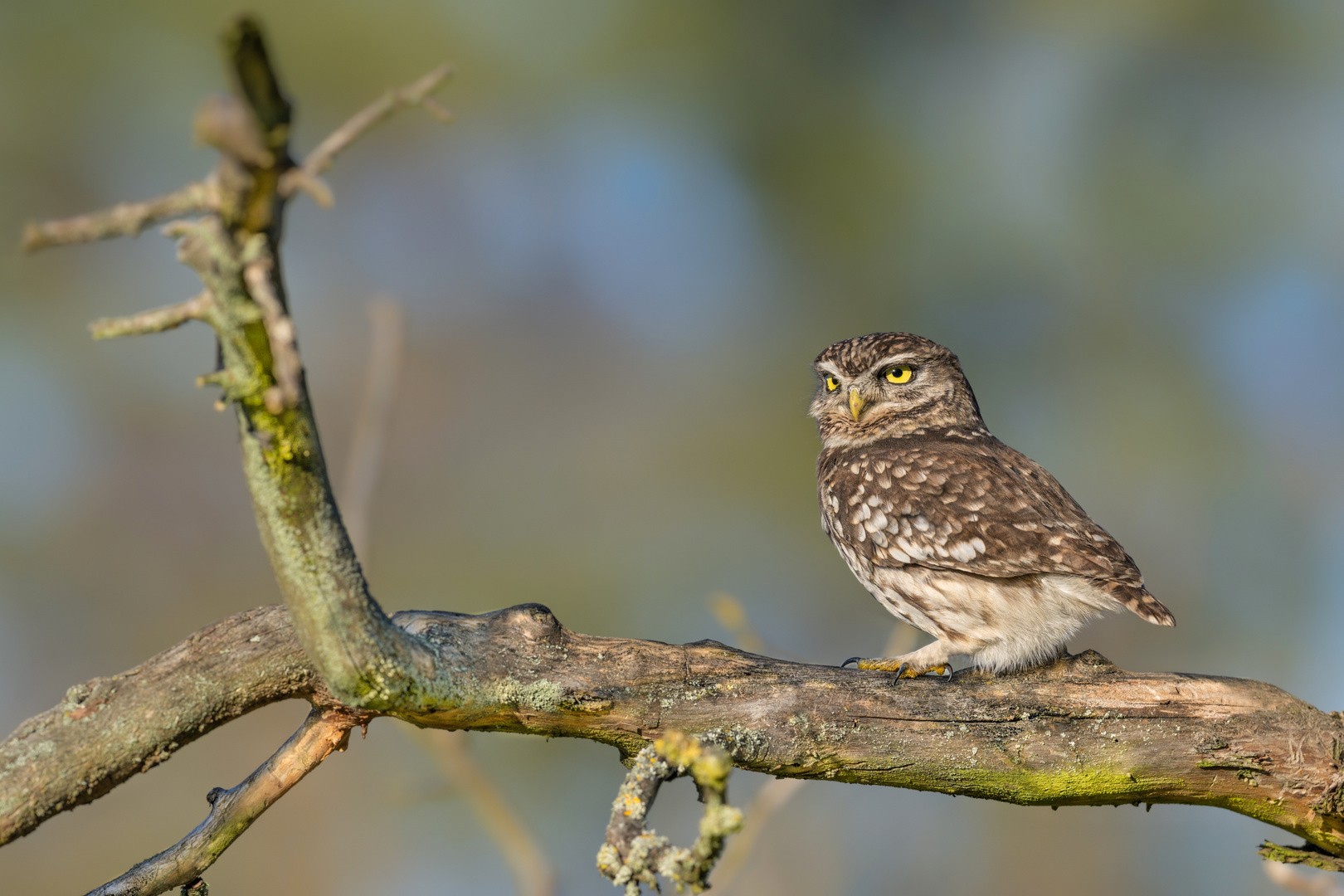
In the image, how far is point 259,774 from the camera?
8.52ft

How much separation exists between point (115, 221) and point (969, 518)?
10.5 feet

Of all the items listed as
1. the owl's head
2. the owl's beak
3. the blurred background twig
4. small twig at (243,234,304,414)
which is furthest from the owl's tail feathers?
small twig at (243,234,304,414)

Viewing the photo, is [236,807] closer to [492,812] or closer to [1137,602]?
[492,812]

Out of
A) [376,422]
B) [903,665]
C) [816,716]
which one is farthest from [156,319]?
[903,665]

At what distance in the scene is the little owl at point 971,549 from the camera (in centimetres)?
368

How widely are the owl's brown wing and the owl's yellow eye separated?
47cm

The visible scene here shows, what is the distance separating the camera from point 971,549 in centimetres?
382

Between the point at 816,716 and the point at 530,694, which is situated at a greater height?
the point at 816,716

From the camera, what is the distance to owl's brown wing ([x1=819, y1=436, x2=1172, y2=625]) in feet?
12.1

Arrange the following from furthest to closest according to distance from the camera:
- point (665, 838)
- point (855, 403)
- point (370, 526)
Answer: point (855, 403) < point (370, 526) < point (665, 838)

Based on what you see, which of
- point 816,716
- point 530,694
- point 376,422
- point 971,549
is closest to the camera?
point 530,694

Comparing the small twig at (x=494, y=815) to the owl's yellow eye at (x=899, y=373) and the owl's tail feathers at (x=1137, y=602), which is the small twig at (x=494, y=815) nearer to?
the owl's tail feathers at (x=1137, y=602)

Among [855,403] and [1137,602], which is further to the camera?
[855,403]

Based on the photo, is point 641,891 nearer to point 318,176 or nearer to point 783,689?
point 783,689
